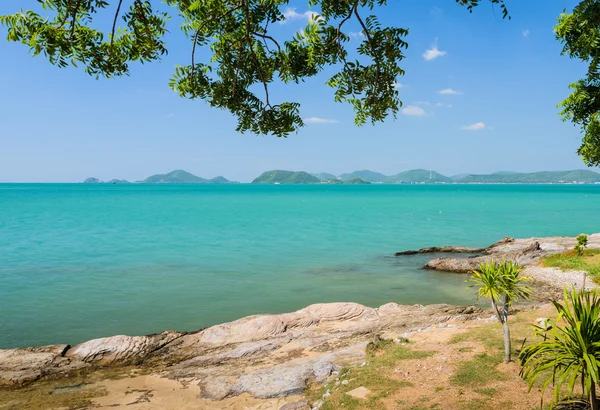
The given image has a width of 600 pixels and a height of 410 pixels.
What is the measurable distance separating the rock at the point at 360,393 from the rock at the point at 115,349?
30.9 ft

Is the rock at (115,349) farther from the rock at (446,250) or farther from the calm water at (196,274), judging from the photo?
the rock at (446,250)

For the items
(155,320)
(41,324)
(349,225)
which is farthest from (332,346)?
(349,225)

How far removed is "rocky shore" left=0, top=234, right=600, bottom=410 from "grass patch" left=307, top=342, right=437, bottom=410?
0.62m

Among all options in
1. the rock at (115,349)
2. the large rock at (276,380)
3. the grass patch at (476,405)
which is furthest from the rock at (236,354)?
the grass patch at (476,405)

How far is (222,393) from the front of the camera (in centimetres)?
1249

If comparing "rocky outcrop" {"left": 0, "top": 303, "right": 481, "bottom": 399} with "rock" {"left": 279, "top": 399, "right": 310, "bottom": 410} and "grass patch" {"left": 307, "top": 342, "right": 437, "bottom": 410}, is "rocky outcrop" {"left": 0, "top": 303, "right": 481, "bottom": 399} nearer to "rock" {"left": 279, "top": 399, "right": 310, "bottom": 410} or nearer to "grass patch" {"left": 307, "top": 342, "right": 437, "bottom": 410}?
"grass patch" {"left": 307, "top": 342, "right": 437, "bottom": 410}

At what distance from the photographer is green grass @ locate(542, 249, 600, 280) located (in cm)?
2530

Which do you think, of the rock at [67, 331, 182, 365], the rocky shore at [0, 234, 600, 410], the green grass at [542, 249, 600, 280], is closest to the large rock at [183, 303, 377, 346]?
the rocky shore at [0, 234, 600, 410]

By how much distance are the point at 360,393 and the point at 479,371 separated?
125 inches

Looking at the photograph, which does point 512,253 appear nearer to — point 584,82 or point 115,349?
point 584,82

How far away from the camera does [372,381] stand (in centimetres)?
1130

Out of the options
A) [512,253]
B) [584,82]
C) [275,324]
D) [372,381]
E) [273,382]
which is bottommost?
[512,253]

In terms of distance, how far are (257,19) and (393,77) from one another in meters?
3.08

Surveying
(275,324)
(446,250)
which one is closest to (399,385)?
(275,324)
